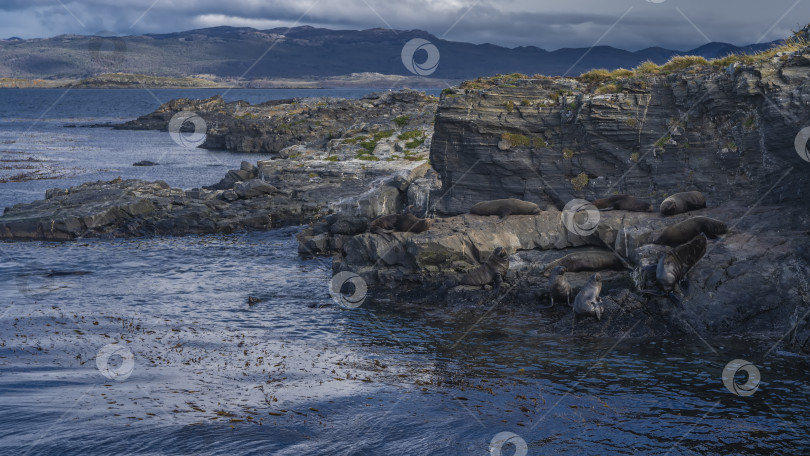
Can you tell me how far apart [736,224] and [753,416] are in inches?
359

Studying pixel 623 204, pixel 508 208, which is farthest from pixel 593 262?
pixel 508 208

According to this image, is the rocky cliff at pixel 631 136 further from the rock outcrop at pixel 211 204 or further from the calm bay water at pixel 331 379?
the calm bay water at pixel 331 379

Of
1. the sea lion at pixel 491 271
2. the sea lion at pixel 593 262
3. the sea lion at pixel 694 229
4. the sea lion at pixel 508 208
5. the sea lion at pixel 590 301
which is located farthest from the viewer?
the sea lion at pixel 508 208

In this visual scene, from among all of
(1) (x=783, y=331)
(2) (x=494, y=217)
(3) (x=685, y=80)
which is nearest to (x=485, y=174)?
(2) (x=494, y=217)

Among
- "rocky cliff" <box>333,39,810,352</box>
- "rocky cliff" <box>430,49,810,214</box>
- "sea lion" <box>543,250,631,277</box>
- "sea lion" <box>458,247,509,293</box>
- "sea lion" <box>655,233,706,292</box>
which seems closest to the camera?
"rocky cliff" <box>333,39,810,352</box>

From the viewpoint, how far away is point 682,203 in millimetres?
22625

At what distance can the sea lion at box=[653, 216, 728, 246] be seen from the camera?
810 inches

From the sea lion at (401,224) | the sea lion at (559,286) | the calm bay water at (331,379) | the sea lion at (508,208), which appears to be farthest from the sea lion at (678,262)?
the sea lion at (401,224)

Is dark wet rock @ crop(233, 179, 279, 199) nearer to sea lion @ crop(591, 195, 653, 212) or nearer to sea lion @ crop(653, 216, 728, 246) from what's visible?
sea lion @ crop(591, 195, 653, 212)

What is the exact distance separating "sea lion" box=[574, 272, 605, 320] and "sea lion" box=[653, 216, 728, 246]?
2875mm

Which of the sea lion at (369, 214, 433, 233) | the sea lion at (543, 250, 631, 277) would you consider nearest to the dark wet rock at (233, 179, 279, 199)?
the sea lion at (369, 214, 433, 233)

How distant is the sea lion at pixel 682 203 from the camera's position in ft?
73.9

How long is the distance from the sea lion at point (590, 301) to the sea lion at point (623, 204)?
5.27m

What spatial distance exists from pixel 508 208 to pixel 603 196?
3.92m
